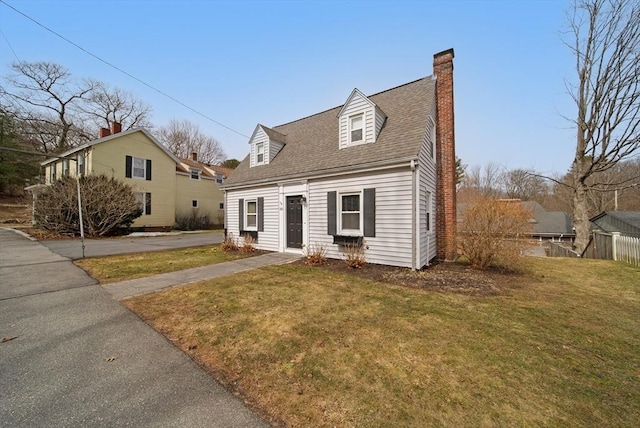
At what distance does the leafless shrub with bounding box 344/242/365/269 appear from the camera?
7.59 metres

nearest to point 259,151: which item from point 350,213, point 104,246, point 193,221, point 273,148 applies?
point 273,148

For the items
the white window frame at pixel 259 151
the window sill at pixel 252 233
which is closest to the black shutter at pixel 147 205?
the white window frame at pixel 259 151

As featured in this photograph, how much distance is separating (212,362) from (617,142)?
20.1 m

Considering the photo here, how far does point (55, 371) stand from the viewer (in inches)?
107

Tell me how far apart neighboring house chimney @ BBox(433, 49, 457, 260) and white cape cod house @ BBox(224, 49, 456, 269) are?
0.11ft

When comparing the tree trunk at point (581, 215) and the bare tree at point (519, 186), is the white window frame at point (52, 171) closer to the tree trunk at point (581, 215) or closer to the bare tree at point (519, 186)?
the tree trunk at point (581, 215)

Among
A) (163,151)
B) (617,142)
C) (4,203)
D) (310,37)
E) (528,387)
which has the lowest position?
(528,387)

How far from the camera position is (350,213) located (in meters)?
8.60

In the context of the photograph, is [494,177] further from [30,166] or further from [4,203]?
[4,203]

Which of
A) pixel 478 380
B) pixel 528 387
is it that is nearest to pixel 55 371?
pixel 478 380

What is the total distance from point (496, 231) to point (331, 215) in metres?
4.91

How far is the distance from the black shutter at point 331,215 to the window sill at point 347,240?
A: 237 mm

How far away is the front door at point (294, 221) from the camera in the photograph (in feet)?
32.5

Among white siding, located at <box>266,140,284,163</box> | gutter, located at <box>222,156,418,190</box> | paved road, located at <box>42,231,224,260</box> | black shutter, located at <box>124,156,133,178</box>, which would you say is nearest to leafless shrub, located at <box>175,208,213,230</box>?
black shutter, located at <box>124,156,133,178</box>
